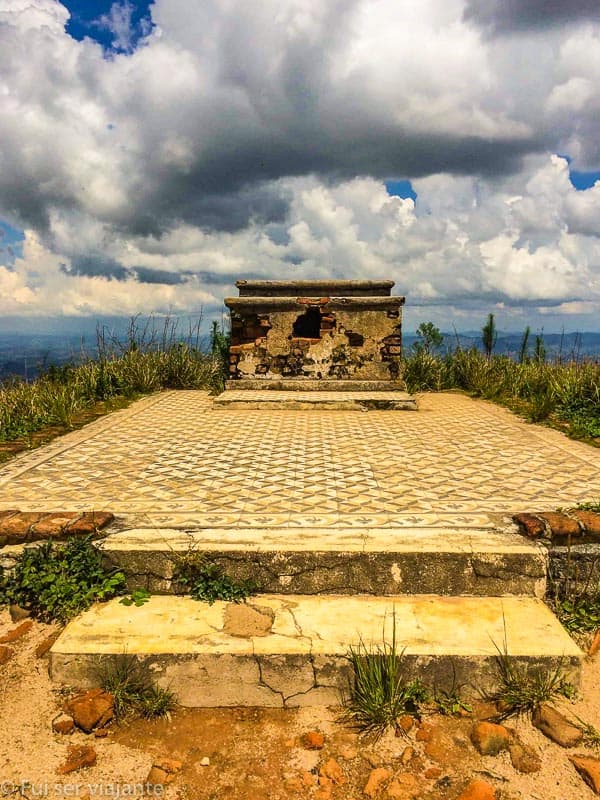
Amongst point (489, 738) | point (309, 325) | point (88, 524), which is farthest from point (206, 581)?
point (309, 325)

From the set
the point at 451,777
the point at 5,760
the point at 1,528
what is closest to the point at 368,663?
the point at 451,777

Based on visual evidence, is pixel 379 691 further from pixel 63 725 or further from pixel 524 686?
pixel 63 725

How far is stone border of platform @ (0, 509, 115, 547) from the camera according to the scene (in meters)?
3.50

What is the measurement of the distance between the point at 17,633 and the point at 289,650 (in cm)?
162

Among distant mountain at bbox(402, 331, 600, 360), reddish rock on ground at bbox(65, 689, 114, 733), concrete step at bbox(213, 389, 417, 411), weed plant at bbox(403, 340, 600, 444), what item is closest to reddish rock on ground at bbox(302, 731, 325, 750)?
reddish rock on ground at bbox(65, 689, 114, 733)

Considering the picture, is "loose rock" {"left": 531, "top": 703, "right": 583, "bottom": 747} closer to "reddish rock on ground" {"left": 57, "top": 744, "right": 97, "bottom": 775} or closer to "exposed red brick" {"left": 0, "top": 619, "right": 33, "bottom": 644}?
"reddish rock on ground" {"left": 57, "top": 744, "right": 97, "bottom": 775}

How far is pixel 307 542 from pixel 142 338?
891 centimetres

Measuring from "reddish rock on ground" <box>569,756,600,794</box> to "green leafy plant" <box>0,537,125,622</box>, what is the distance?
2522 millimetres

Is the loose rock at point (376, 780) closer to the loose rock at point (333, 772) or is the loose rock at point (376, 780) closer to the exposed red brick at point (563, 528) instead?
the loose rock at point (333, 772)

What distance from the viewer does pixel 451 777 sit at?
2.29 m

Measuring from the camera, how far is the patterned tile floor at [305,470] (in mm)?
4039

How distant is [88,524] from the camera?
353 centimetres

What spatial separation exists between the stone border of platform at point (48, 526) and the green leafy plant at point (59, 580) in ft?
0.25

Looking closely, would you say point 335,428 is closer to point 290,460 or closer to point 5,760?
point 290,460
